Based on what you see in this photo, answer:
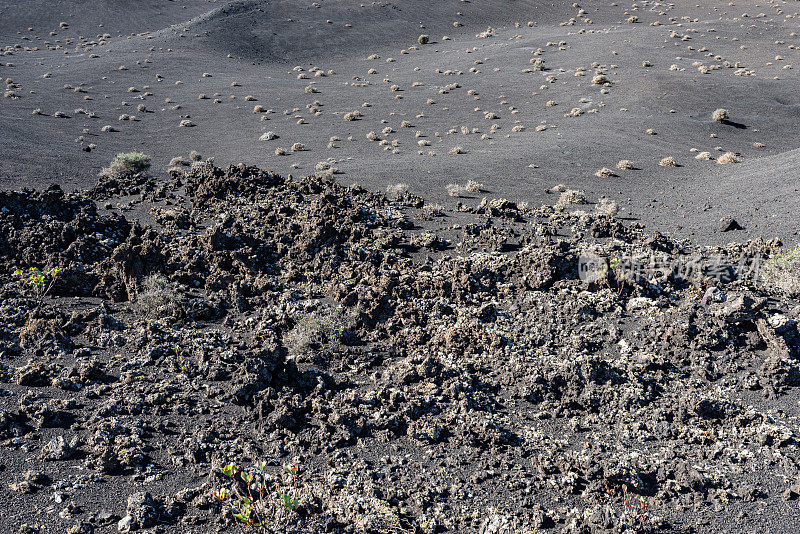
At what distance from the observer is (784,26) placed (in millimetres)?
39969

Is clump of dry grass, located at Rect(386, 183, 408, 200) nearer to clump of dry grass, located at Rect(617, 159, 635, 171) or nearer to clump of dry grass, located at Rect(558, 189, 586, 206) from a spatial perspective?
clump of dry grass, located at Rect(558, 189, 586, 206)

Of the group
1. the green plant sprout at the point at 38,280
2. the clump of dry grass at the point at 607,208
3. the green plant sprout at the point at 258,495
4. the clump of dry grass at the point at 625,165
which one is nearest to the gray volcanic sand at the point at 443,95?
the clump of dry grass at the point at 625,165

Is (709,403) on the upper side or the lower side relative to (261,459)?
lower

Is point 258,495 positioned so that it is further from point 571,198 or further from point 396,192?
point 571,198

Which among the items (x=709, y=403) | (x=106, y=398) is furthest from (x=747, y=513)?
(x=106, y=398)

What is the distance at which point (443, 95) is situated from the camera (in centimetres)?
2938

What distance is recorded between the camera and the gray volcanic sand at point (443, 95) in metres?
17.1

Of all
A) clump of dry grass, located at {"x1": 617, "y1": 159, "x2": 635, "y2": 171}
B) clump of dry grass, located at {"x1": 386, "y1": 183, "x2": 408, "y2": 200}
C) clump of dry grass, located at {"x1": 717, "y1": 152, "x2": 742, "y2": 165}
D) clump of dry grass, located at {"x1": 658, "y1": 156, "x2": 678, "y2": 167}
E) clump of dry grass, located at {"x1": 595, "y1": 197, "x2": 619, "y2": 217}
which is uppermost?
clump of dry grass, located at {"x1": 386, "y1": 183, "x2": 408, "y2": 200}

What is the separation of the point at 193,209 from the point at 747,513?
1224 centimetres

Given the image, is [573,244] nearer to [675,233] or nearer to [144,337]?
[675,233]

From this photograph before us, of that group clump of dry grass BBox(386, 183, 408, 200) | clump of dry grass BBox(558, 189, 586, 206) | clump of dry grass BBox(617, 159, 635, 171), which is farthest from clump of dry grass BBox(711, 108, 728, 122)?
clump of dry grass BBox(386, 183, 408, 200)

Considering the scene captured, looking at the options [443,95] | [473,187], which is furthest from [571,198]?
[443,95]

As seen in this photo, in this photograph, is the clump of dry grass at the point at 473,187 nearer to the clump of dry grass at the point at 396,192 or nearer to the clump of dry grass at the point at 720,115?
the clump of dry grass at the point at 396,192

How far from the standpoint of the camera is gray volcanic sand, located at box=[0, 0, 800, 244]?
56.1 feet
